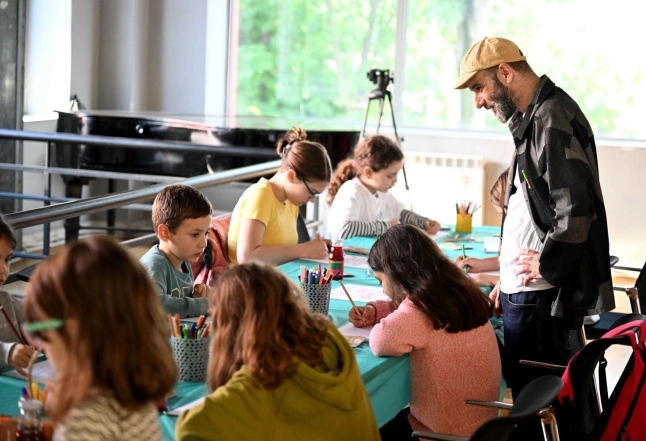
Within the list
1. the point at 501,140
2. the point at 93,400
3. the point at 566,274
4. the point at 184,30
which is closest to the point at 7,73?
the point at 184,30

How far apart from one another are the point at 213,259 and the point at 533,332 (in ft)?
3.74

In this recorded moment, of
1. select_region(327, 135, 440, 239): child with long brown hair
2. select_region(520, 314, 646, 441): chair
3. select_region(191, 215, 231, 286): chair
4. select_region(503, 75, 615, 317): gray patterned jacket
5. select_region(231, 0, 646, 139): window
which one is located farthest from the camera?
select_region(231, 0, 646, 139): window

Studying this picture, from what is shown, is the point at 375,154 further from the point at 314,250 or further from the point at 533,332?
the point at 533,332

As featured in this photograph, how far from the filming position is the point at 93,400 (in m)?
1.15

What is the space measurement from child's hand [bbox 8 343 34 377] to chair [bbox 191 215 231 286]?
1.15 meters

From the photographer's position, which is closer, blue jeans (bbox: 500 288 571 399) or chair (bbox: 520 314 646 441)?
chair (bbox: 520 314 646 441)

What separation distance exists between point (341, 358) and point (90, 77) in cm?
611

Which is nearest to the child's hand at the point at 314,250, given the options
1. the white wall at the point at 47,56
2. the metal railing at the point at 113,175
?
the metal railing at the point at 113,175

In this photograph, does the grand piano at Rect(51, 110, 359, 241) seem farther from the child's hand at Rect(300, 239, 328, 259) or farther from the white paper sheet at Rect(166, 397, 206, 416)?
the white paper sheet at Rect(166, 397, 206, 416)

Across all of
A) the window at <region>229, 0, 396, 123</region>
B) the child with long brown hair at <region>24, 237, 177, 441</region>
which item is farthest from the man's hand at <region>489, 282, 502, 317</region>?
the window at <region>229, 0, 396, 123</region>

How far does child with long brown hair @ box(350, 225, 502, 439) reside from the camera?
6.75ft

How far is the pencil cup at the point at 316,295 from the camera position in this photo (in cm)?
229

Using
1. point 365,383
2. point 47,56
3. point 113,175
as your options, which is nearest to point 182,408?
point 365,383

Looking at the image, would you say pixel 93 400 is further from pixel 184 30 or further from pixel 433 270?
pixel 184 30
